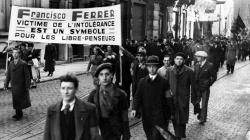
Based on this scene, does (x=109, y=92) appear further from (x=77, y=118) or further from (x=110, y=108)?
(x=77, y=118)

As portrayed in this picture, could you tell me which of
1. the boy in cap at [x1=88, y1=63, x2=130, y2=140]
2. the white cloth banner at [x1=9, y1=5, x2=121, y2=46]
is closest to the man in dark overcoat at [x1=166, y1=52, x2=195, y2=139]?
the white cloth banner at [x1=9, y1=5, x2=121, y2=46]

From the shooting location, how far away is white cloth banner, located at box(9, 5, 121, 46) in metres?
8.88

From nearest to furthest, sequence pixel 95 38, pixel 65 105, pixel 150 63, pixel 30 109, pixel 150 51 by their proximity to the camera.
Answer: pixel 65 105
pixel 150 63
pixel 95 38
pixel 30 109
pixel 150 51

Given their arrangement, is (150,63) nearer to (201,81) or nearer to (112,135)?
(112,135)

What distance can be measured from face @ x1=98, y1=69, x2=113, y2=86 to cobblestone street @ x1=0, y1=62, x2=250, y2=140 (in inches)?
117

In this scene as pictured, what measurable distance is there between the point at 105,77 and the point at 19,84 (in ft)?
15.4

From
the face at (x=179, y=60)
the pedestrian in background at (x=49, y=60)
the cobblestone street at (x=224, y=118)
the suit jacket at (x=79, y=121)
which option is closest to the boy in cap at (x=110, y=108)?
the suit jacket at (x=79, y=121)

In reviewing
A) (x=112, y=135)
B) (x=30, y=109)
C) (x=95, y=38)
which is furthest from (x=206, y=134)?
(x=30, y=109)

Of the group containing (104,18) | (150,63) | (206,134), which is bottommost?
(206,134)

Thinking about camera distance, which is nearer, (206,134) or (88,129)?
(88,129)

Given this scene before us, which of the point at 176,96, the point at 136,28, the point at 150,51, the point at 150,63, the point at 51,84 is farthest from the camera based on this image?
the point at 136,28

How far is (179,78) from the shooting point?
7746 mm

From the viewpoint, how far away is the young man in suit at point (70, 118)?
13.3 feet

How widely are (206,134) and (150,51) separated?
11.6 metres
